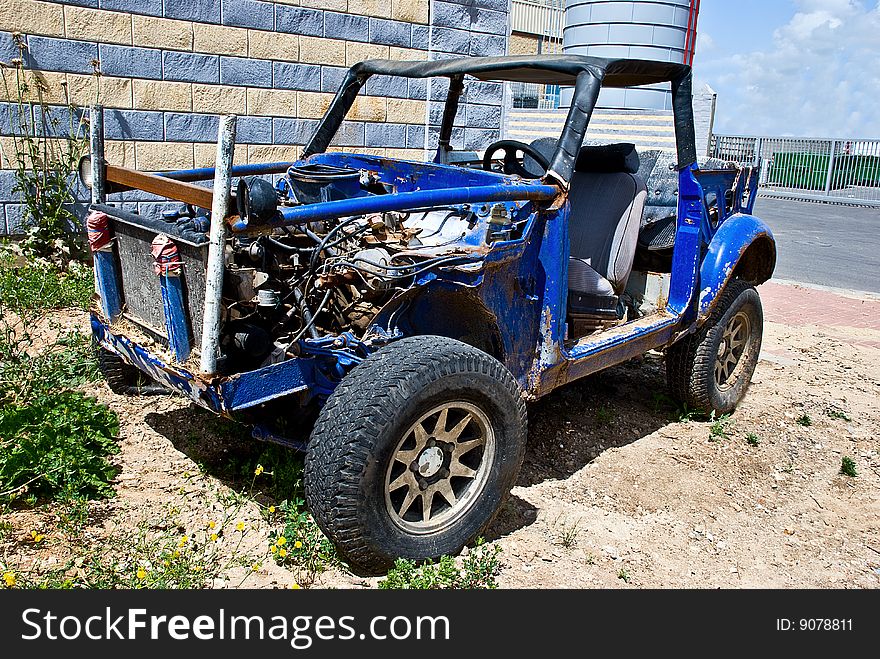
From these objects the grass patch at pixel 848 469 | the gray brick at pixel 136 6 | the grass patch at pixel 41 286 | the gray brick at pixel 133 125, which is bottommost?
the grass patch at pixel 848 469

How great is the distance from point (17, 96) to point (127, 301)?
143 inches

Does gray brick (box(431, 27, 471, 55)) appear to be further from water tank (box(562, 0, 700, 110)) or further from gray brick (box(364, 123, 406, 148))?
water tank (box(562, 0, 700, 110))

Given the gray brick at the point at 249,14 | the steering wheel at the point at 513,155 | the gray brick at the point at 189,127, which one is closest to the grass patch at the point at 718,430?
the steering wheel at the point at 513,155

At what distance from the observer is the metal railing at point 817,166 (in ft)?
76.1

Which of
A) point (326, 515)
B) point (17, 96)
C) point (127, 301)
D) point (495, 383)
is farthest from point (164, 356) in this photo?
point (17, 96)

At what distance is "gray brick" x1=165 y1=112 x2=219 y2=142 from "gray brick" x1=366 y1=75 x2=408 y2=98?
1664 mm

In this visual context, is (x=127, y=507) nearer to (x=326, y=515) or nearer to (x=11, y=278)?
(x=326, y=515)

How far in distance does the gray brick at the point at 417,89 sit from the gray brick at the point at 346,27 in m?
0.66

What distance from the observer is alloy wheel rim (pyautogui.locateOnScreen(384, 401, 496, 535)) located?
3.10 meters

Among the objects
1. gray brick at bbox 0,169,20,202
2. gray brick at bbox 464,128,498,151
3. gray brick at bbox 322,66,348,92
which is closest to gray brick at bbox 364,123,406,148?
gray brick at bbox 322,66,348,92

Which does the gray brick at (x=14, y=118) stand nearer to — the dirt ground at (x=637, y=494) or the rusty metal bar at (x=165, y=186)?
the dirt ground at (x=637, y=494)

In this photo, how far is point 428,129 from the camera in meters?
8.48

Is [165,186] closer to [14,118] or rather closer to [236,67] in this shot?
[14,118]

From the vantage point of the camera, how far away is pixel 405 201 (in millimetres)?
3160
